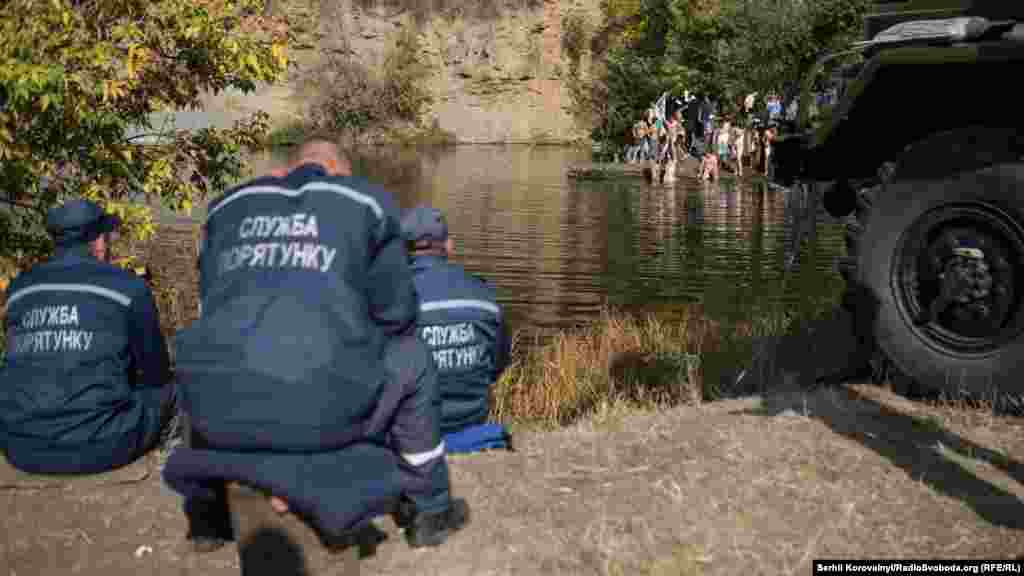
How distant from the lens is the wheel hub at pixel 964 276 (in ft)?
17.0

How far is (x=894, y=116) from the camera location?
5953mm

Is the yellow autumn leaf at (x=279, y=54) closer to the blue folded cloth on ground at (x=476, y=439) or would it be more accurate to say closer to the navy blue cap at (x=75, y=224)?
the navy blue cap at (x=75, y=224)

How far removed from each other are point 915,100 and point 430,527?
3495 millimetres

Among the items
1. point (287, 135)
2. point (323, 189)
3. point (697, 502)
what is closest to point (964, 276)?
point (697, 502)

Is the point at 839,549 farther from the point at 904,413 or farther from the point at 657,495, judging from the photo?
the point at 904,413

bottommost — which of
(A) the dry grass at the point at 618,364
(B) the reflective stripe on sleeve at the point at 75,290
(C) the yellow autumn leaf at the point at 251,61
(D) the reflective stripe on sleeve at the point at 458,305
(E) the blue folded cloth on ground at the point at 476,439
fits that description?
(A) the dry grass at the point at 618,364

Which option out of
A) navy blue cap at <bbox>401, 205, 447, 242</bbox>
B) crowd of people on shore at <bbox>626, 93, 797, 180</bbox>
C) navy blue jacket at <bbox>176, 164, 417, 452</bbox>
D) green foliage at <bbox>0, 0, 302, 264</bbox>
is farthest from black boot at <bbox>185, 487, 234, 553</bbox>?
crowd of people on shore at <bbox>626, 93, 797, 180</bbox>

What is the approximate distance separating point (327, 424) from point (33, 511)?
2759 millimetres

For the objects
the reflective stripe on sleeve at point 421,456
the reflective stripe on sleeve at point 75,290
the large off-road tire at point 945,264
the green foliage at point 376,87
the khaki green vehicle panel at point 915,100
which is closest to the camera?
the reflective stripe on sleeve at point 421,456

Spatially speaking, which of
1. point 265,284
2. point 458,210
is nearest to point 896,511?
point 265,284

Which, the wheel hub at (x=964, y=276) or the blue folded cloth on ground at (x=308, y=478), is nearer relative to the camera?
the blue folded cloth on ground at (x=308, y=478)

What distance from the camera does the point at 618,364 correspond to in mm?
10242

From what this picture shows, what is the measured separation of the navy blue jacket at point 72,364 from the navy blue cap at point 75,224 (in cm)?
6

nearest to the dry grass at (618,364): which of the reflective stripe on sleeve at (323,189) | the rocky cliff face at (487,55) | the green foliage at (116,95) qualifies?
the green foliage at (116,95)
